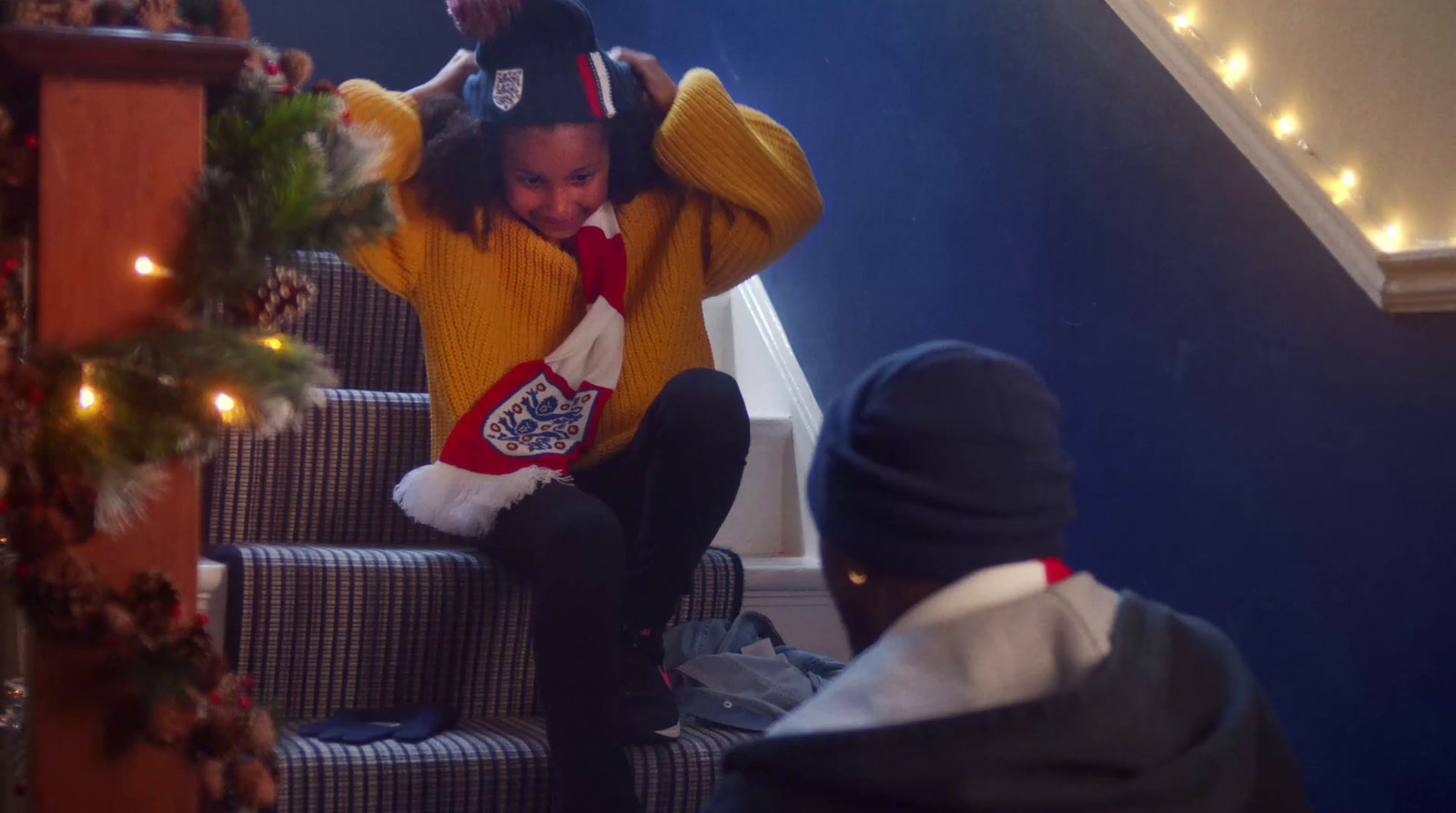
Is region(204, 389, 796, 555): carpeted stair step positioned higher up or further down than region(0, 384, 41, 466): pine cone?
further down

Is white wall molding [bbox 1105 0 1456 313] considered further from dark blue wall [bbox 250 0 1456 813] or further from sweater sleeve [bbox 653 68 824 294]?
sweater sleeve [bbox 653 68 824 294]

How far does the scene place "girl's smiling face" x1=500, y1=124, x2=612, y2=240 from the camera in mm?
1751

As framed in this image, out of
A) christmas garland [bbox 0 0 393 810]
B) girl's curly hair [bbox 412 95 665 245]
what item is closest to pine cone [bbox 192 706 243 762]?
christmas garland [bbox 0 0 393 810]

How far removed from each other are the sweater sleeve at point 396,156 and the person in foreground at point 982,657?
3.39ft

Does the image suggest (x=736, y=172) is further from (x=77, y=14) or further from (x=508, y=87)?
(x=77, y=14)

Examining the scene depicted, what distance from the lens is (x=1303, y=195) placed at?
1.31 m

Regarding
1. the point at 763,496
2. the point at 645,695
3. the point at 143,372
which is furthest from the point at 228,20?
the point at 763,496

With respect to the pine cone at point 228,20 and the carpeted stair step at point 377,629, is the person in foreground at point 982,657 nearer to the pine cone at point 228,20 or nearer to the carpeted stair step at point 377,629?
the pine cone at point 228,20

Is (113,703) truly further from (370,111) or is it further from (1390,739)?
(1390,739)

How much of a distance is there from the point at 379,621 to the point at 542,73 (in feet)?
2.45

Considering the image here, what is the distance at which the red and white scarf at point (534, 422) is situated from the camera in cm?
158

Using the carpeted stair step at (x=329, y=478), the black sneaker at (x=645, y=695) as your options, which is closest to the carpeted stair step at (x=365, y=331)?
the carpeted stair step at (x=329, y=478)

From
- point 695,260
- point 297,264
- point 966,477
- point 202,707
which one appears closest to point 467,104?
point 695,260

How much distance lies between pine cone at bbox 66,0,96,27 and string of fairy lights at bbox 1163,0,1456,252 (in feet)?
3.63
